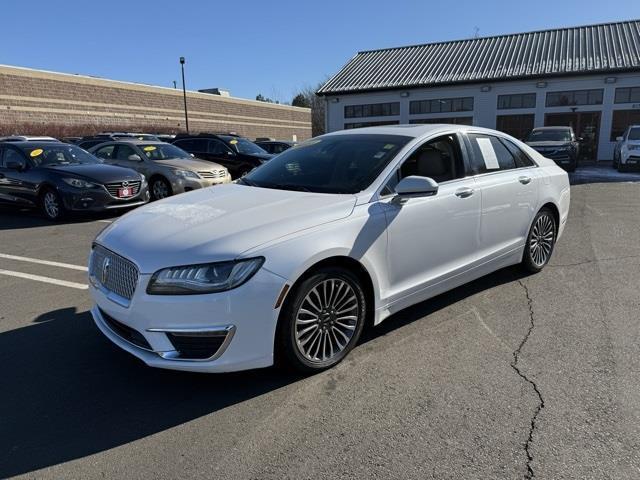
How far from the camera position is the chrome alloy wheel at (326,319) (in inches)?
128

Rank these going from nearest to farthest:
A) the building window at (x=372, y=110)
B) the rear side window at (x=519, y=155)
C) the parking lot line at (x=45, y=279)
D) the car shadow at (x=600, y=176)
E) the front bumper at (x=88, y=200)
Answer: the rear side window at (x=519, y=155) → the parking lot line at (x=45, y=279) → the front bumper at (x=88, y=200) → the car shadow at (x=600, y=176) → the building window at (x=372, y=110)

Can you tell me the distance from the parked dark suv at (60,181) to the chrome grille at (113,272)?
657cm

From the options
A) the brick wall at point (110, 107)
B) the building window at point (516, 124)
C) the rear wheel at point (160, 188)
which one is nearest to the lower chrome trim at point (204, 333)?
the rear wheel at point (160, 188)

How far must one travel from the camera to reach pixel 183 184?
11.6m

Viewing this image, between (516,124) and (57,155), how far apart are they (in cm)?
2273

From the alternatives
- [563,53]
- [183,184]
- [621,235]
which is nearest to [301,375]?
[621,235]

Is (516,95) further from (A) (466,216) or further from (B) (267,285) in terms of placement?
(B) (267,285)

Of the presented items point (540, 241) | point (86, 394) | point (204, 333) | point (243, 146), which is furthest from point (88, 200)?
point (540, 241)

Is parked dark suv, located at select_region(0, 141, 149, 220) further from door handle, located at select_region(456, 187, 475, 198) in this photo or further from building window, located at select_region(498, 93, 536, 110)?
building window, located at select_region(498, 93, 536, 110)

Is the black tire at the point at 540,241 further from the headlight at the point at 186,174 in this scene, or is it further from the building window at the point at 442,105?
the building window at the point at 442,105

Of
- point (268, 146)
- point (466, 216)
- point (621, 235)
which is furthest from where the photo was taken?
point (268, 146)

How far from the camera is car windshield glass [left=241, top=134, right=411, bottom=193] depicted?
12.8 ft

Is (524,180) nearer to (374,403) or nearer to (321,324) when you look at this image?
(321,324)

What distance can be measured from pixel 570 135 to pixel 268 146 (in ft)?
39.9
